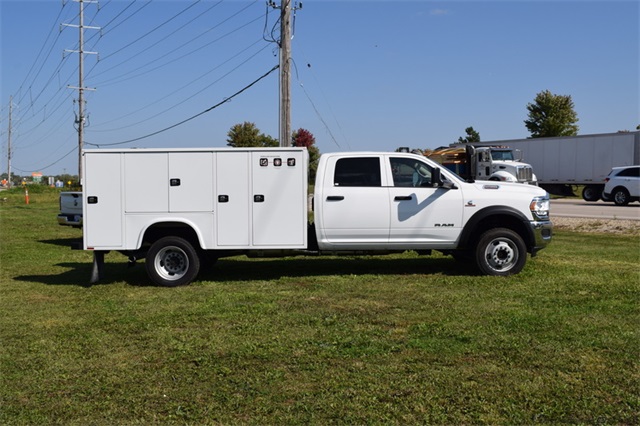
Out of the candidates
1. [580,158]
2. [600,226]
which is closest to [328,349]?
[600,226]

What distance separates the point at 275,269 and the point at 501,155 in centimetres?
2598

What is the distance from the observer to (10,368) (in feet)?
18.3

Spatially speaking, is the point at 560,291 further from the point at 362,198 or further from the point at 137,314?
the point at 137,314

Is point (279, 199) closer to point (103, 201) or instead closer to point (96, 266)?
point (103, 201)

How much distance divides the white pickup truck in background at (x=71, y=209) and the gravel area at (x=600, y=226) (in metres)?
12.6

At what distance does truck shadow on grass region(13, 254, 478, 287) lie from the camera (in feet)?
33.9

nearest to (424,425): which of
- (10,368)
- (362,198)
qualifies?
(10,368)

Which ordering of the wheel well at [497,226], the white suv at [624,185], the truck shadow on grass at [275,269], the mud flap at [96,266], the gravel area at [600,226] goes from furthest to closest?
the white suv at [624,185]
the gravel area at [600,226]
the truck shadow on grass at [275,269]
the mud flap at [96,266]
the wheel well at [497,226]

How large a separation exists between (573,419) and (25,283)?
8.61m

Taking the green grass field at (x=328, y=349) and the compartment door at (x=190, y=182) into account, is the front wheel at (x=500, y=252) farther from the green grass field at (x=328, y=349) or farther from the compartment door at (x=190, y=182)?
the compartment door at (x=190, y=182)

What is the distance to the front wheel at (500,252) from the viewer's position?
31.7ft

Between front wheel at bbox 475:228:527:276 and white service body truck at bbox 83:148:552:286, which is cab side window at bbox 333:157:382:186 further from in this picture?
front wheel at bbox 475:228:527:276

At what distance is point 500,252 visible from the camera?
9711mm

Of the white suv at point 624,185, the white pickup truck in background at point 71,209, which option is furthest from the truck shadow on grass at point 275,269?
the white suv at point 624,185
